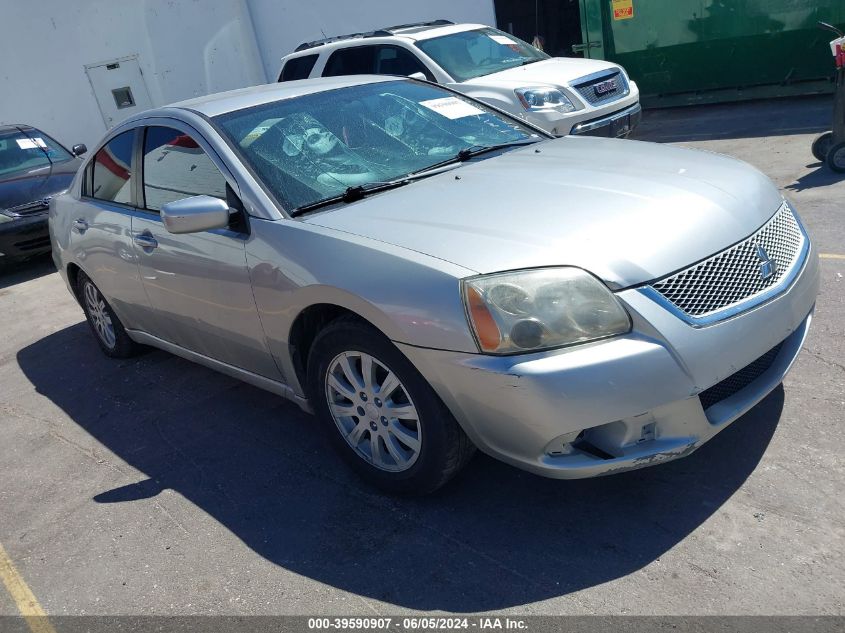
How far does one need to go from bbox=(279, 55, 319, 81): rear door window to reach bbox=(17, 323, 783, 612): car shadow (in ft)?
23.9

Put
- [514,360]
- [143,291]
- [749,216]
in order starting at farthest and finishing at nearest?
1. [143,291]
2. [749,216]
3. [514,360]

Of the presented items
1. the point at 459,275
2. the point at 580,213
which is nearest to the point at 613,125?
the point at 580,213

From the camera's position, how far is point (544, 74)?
948cm

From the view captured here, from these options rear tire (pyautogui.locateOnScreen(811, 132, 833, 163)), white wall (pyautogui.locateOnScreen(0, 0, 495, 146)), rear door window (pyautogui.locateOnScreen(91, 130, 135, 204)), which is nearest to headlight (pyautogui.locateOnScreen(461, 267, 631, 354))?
rear door window (pyautogui.locateOnScreen(91, 130, 135, 204))

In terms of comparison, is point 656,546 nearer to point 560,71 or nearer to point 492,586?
point 492,586

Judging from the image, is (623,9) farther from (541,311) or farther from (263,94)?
(541,311)

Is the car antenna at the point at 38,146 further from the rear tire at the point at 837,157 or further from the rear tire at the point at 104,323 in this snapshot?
the rear tire at the point at 837,157

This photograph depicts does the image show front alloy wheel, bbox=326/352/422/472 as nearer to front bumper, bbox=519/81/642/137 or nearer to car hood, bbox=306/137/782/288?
car hood, bbox=306/137/782/288

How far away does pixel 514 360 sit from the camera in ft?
9.30

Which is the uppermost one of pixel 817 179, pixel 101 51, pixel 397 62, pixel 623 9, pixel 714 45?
pixel 101 51

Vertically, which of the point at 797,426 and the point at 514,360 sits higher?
the point at 514,360

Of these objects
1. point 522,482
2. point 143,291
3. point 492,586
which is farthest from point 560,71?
A: point 492,586

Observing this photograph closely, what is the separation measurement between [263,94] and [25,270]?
6.72m

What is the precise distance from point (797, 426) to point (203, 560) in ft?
8.27
